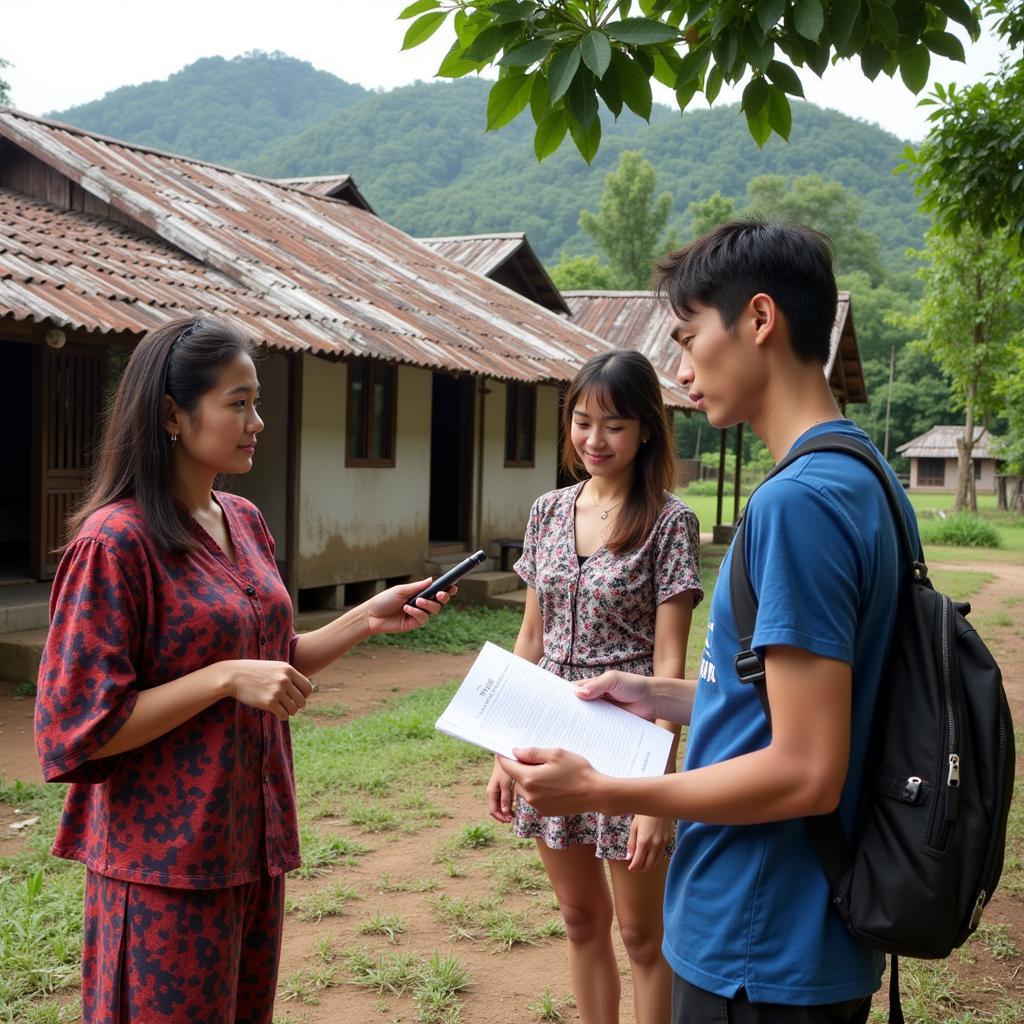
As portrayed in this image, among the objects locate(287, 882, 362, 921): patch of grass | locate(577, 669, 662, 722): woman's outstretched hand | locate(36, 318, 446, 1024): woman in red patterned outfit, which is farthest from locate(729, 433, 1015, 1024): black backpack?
locate(287, 882, 362, 921): patch of grass

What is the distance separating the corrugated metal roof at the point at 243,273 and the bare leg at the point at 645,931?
5777 millimetres

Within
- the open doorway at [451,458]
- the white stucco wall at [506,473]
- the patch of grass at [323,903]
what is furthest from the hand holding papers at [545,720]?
the white stucco wall at [506,473]

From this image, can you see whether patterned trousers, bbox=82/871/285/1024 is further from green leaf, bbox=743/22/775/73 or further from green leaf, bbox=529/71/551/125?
green leaf, bbox=743/22/775/73

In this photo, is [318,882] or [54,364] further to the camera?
[54,364]

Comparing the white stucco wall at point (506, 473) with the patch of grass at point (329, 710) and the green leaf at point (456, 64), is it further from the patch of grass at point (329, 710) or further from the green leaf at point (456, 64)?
the green leaf at point (456, 64)

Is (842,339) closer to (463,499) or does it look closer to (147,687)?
(463,499)

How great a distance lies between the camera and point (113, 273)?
879 centimetres

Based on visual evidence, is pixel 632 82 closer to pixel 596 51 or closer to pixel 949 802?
pixel 596 51

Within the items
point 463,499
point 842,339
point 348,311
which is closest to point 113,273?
point 348,311

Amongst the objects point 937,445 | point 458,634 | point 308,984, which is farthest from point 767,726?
point 937,445

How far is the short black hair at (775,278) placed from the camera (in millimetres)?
1613

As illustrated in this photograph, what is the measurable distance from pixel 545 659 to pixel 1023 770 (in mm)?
4655

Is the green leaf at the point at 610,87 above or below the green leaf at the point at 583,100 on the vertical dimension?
above

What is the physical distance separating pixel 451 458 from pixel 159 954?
13.0 m
